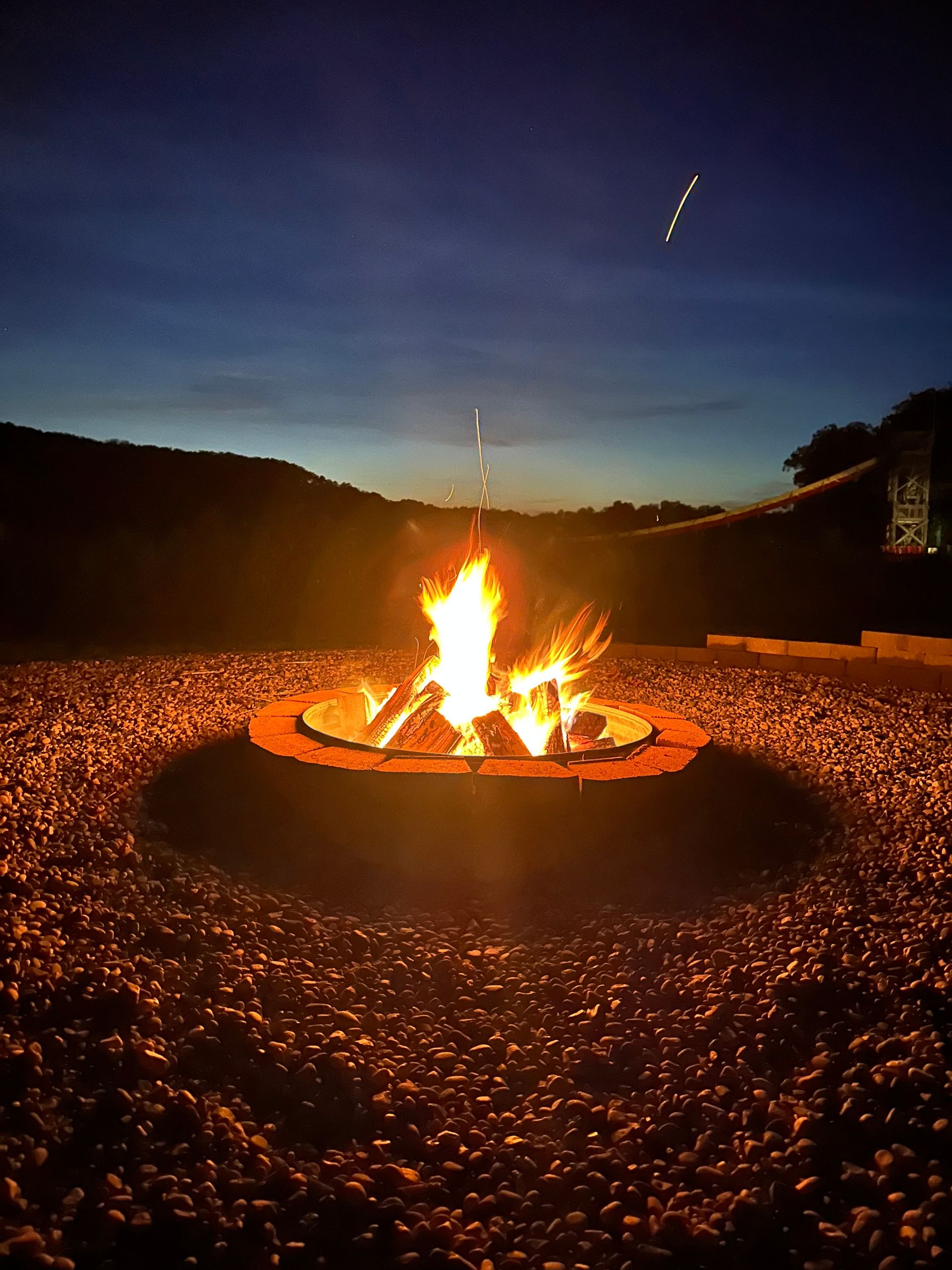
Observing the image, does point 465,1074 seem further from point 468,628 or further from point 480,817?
point 468,628

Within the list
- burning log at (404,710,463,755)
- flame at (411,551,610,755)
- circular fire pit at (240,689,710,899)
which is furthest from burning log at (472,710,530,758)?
circular fire pit at (240,689,710,899)

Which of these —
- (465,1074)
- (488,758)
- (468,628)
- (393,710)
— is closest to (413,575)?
(468,628)

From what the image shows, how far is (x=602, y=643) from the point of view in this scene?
11.8 metres

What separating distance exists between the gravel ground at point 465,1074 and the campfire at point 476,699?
1.43 m

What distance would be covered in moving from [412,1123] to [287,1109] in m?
0.38

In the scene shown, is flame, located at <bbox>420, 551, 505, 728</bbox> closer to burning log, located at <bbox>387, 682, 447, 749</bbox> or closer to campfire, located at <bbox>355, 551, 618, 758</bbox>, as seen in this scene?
campfire, located at <bbox>355, 551, 618, 758</bbox>

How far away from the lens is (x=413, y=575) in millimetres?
14156

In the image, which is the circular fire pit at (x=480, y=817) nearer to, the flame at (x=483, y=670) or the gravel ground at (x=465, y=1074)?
the gravel ground at (x=465, y=1074)

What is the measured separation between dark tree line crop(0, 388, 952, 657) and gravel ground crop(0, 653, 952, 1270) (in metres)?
8.21

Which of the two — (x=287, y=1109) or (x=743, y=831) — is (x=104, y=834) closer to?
(x=287, y=1109)

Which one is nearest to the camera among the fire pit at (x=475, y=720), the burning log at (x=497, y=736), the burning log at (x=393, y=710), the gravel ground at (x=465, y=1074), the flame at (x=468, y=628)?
the gravel ground at (x=465, y=1074)

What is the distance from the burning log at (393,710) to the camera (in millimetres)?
5164

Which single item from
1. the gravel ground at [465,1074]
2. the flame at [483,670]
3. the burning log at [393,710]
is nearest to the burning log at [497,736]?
the flame at [483,670]

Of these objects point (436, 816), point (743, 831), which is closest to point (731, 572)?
point (743, 831)
